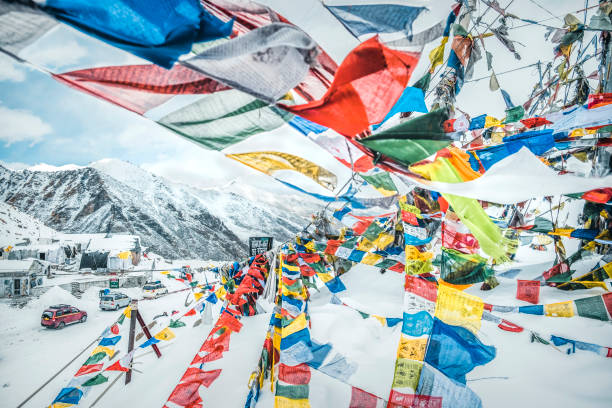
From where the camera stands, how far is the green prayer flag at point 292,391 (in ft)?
12.0

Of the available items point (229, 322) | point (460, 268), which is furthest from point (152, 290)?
point (460, 268)

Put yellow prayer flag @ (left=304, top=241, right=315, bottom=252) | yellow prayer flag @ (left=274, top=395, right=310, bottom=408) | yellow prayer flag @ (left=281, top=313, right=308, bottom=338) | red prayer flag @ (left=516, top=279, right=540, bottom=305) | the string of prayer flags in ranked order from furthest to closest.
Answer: yellow prayer flag @ (left=304, top=241, right=315, bottom=252) → red prayer flag @ (left=516, top=279, right=540, bottom=305) → yellow prayer flag @ (left=281, top=313, right=308, bottom=338) → yellow prayer flag @ (left=274, top=395, right=310, bottom=408) → the string of prayer flags

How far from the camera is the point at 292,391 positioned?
12.0 feet

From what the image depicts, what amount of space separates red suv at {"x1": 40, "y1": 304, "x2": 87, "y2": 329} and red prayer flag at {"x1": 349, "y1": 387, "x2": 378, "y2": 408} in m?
15.6

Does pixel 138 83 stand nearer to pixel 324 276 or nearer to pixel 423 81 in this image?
pixel 423 81

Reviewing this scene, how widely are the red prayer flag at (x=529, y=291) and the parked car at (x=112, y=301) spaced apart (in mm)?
19471

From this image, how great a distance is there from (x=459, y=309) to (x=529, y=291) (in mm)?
5155

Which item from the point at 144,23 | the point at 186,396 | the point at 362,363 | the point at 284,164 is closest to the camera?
the point at 144,23

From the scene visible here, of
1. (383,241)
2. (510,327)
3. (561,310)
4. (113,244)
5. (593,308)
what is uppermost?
(383,241)

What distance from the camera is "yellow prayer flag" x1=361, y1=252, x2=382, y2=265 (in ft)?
20.1

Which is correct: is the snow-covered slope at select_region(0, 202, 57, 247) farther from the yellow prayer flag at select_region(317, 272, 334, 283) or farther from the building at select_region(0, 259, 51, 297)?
the yellow prayer flag at select_region(317, 272, 334, 283)

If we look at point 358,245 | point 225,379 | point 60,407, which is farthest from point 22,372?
point 358,245

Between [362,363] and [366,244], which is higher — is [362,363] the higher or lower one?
the lower one

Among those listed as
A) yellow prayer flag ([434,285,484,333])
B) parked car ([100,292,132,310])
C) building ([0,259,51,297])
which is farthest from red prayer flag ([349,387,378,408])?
building ([0,259,51,297])
